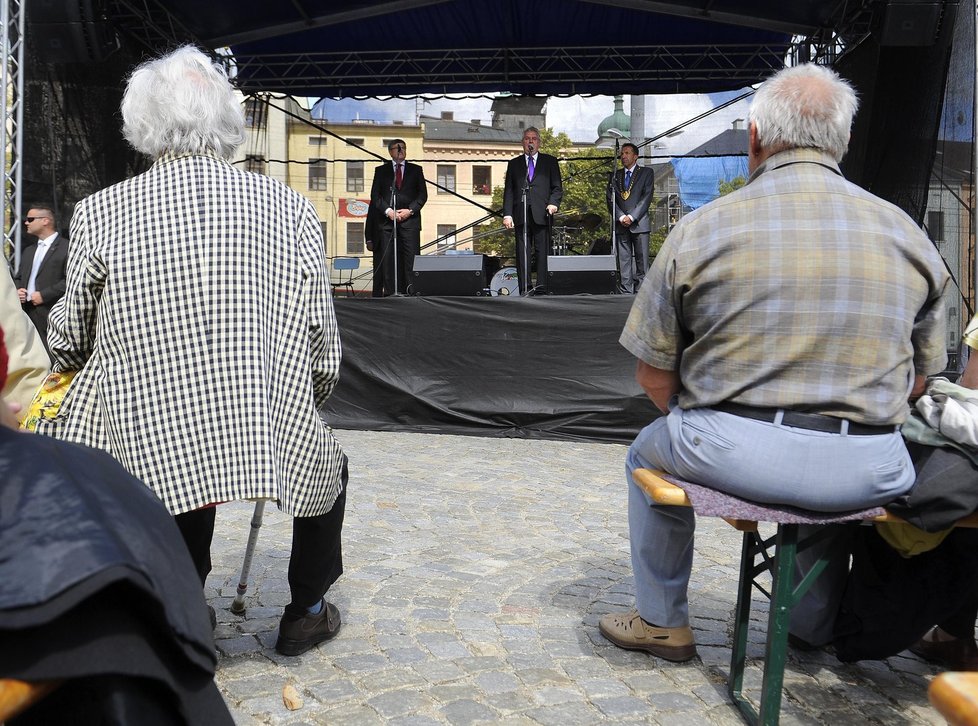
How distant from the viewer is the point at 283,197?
2688mm

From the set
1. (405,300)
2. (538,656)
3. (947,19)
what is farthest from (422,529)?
(947,19)

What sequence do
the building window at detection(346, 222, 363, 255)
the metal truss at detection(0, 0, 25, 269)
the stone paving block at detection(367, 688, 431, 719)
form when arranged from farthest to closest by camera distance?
the building window at detection(346, 222, 363, 255) < the metal truss at detection(0, 0, 25, 269) < the stone paving block at detection(367, 688, 431, 719)

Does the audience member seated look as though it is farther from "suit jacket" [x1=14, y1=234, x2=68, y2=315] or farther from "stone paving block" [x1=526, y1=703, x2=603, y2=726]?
"suit jacket" [x1=14, y1=234, x2=68, y2=315]

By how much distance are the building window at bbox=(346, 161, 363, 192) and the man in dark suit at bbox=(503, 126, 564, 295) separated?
96.5ft

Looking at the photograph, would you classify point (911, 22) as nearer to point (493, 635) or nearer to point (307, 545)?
point (493, 635)

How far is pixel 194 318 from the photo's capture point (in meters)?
2.49

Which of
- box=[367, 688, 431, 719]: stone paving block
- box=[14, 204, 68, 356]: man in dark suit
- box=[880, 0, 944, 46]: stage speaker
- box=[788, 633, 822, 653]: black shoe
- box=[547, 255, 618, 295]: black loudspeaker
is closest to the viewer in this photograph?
box=[367, 688, 431, 719]: stone paving block

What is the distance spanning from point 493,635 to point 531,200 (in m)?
7.53

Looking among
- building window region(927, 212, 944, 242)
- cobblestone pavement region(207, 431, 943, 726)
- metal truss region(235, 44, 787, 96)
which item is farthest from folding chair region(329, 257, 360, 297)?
cobblestone pavement region(207, 431, 943, 726)

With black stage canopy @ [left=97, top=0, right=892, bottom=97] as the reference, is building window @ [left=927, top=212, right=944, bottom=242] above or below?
below

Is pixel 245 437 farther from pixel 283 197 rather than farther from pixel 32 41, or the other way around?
pixel 32 41

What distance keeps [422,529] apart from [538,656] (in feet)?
5.78

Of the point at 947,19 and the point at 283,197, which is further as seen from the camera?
the point at 947,19

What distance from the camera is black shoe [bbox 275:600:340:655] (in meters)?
3.11
